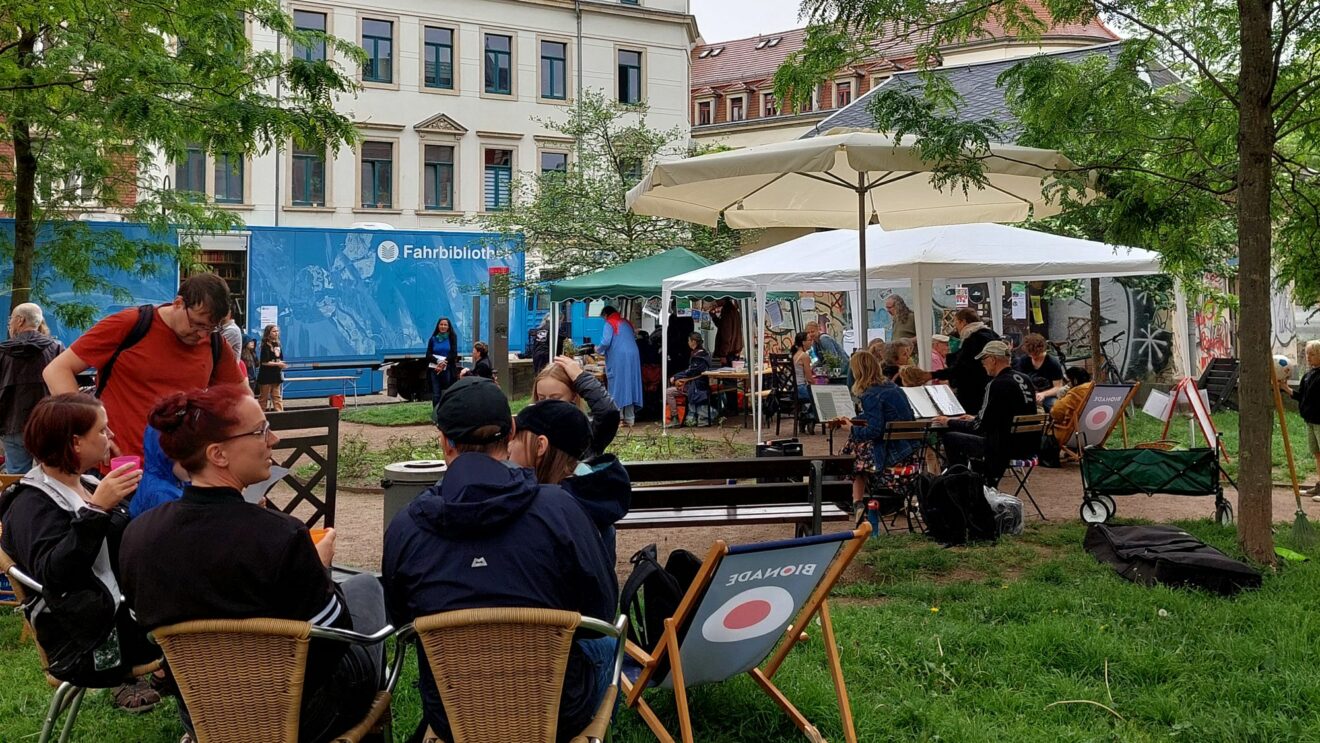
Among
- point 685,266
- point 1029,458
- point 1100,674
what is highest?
point 685,266

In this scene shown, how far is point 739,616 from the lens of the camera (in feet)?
11.7

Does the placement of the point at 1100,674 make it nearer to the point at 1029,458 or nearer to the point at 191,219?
the point at 1029,458

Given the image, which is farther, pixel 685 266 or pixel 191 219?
pixel 685 266

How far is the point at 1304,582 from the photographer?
601 centimetres

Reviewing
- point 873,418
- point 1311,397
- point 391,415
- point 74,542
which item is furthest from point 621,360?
point 74,542

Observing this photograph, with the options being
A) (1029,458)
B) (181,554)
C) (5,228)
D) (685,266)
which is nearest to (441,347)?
(685,266)

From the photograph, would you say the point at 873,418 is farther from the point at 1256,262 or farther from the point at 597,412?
the point at 597,412

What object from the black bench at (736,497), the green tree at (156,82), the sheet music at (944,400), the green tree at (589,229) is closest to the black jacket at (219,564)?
the black bench at (736,497)

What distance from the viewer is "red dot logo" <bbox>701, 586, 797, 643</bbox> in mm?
3513

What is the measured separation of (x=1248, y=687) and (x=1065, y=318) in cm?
1812

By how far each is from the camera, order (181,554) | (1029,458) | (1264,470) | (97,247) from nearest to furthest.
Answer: (181,554) → (1264,470) → (1029,458) → (97,247)

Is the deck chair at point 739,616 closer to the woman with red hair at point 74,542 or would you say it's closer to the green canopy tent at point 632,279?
the woman with red hair at point 74,542

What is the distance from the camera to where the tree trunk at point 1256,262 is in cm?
638

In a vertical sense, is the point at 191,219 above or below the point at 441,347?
above
